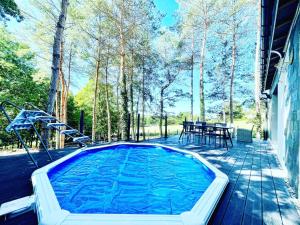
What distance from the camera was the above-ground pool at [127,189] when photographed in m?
2.13

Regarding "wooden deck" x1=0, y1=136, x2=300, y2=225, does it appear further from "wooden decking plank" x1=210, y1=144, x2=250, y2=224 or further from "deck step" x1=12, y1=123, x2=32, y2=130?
"deck step" x1=12, y1=123, x2=32, y2=130

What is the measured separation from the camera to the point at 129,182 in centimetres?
450

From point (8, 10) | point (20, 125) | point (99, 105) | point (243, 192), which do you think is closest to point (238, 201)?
point (243, 192)

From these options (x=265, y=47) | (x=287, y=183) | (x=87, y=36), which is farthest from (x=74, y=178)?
(x=87, y=36)

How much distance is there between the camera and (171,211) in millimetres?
3088

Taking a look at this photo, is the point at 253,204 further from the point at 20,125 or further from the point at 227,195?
the point at 20,125

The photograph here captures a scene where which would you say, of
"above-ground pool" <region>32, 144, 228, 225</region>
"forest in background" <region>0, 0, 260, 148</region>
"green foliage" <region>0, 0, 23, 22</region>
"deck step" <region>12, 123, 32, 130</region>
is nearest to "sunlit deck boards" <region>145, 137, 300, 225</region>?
"above-ground pool" <region>32, 144, 228, 225</region>

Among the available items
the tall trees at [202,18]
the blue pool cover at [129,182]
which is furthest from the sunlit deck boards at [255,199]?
the tall trees at [202,18]

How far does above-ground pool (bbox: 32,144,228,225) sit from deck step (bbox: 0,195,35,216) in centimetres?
12

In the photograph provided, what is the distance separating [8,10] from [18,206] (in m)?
7.97

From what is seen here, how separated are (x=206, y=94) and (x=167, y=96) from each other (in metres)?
3.76

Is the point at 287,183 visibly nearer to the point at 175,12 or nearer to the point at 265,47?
the point at 265,47

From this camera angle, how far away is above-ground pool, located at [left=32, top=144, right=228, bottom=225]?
2.13 m

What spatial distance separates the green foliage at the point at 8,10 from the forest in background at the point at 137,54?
32mm
